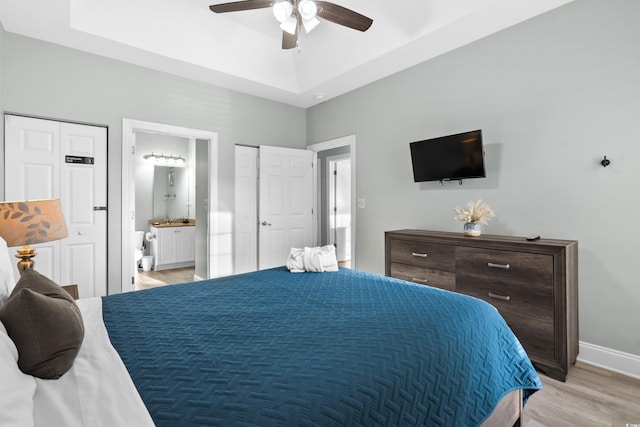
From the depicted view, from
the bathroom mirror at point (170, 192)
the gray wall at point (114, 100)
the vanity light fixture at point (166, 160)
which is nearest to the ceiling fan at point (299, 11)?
the gray wall at point (114, 100)

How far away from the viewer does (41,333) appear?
2.76 feet

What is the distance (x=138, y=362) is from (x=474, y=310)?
1442mm

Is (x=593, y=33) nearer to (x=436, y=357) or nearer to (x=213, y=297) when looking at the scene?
(x=436, y=357)

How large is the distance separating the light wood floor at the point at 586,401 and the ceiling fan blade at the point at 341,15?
293 cm

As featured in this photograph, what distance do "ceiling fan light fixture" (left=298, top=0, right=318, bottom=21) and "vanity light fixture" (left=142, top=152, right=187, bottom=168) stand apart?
4.85 m

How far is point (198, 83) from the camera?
13.1ft

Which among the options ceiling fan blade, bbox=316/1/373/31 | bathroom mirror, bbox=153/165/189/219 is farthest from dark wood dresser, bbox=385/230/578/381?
bathroom mirror, bbox=153/165/189/219

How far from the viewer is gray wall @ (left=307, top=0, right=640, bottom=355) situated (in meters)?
2.29

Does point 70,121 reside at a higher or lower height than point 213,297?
higher

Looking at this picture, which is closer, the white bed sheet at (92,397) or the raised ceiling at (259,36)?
the white bed sheet at (92,397)

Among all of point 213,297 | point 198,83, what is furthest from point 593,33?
point 198,83

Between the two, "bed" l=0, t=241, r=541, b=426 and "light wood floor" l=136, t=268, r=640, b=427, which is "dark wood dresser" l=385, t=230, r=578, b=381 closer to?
"light wood floor" l=136, t=268, r=640, b=427

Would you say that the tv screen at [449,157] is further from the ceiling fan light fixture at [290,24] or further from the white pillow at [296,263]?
the white pillow at [296,263]

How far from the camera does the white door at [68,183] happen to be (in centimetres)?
295
